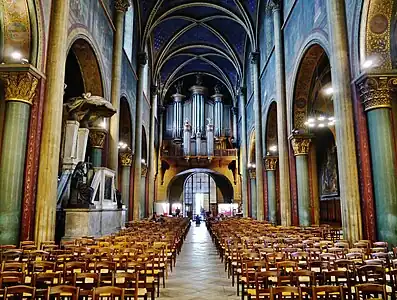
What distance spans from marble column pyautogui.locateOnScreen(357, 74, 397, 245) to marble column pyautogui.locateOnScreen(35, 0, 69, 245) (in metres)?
7.55

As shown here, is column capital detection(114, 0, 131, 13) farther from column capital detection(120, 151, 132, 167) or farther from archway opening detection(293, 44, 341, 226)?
archway opening detection(293, 44, 341, 226)

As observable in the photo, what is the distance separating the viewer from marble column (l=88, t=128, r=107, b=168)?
13.7 metres

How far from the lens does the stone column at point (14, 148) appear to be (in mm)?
7766

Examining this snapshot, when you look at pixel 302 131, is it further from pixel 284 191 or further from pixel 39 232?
pixel 39 232

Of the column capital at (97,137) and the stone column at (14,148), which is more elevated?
the column capital at (97,137)

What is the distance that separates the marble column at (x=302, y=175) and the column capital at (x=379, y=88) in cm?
561

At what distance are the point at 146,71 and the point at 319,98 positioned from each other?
12.4m

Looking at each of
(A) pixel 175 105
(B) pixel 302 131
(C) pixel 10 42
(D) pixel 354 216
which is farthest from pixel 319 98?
(A) pixel 175 105

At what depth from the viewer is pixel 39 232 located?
26.6 ft

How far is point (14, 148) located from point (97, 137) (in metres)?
5.75

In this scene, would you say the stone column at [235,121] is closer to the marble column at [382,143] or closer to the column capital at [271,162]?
the column capital at [271,162]

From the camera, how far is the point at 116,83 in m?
15.1

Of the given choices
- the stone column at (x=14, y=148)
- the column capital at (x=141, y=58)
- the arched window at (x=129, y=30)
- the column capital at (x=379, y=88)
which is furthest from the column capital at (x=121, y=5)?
the column capital at (x=379, y=88)

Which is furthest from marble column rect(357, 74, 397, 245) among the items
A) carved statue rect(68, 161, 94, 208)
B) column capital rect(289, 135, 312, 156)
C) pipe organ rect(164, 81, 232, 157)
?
pipe organ rect(164, 81, 232, 157)
